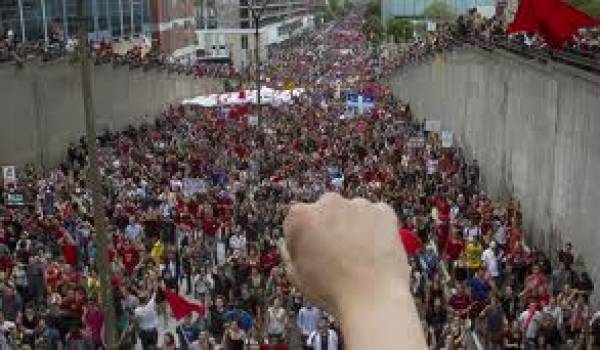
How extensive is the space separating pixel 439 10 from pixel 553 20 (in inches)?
5092

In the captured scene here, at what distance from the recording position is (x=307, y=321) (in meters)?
15.1

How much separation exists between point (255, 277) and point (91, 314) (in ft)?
11.0

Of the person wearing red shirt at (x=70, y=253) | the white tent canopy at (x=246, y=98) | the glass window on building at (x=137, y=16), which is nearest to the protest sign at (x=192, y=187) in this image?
the person wearing red shirt at (x=70, y=253)

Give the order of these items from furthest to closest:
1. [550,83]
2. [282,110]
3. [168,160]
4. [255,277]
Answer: [282,110] → [168,160] → [550,83] → [255,277]

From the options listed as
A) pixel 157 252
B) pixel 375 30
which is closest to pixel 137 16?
pixel 375 30

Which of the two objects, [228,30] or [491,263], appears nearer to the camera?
[491,263]

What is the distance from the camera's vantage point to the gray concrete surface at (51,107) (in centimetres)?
3222

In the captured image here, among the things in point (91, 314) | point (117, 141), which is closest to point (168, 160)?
point (117, 141)

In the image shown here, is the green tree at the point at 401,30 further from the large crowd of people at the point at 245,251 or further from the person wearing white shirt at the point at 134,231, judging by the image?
the person wearing white shirt at the point at 134,231

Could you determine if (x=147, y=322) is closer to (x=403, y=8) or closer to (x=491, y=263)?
(x=491, y=263)

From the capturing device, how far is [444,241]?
2036cm

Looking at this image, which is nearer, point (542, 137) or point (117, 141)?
point (542, 137)

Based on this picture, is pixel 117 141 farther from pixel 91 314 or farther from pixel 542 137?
pixel 91 314

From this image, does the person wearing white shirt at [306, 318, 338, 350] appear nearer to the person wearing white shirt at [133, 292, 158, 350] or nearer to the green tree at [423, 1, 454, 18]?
the person wearing white shirt at [133, 292, 158, 350]
